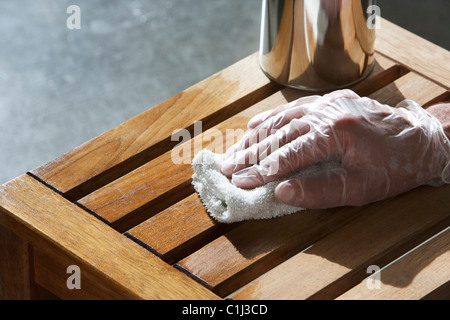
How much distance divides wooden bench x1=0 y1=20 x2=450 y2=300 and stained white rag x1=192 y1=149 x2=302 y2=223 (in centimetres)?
2

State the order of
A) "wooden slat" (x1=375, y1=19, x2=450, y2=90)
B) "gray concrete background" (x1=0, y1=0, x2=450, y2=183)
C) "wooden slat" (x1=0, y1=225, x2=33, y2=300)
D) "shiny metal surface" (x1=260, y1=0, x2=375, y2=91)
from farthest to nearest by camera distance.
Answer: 1. "gray concrete background" (x1=0, y1=0, x2=450, y2=183)
2. "wooden slat" (x1=375, y1=19, x2=450, y2=90)
3. "shiny metal surface" (x1=260, y1=0, x2=375, y2=91)
4. "wooden slat" (x1=0, y1=225, x2=33, y2=300)

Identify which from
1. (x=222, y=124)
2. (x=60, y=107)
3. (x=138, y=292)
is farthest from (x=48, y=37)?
(x=138, y=292)

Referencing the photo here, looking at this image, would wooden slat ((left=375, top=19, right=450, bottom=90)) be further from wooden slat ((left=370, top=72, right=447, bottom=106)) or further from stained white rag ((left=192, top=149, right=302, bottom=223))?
stained white rag ((left=192, top=149, right=302, bottom=223))

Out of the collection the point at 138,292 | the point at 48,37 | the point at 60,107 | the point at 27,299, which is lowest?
the point at 138,292

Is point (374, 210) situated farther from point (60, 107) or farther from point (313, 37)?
point (60, 107)

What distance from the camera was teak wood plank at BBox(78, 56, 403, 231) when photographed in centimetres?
143

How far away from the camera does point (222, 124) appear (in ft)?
5.27

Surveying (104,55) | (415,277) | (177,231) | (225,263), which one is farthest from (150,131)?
(104,55)

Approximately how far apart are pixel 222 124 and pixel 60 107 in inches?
47.0

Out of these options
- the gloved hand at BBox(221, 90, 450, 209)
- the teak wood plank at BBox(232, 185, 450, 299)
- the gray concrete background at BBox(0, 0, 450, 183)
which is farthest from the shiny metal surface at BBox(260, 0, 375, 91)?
the gray concrete background at BBox(0, 0, 450, 183)

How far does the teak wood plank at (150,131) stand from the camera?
151 cm

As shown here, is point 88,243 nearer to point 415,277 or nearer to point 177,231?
point 177,231

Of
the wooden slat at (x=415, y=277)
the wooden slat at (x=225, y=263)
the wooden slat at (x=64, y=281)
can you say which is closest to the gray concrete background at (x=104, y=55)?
the wooden slat at (x=64, y=281)

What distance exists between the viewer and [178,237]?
1.36 meters
